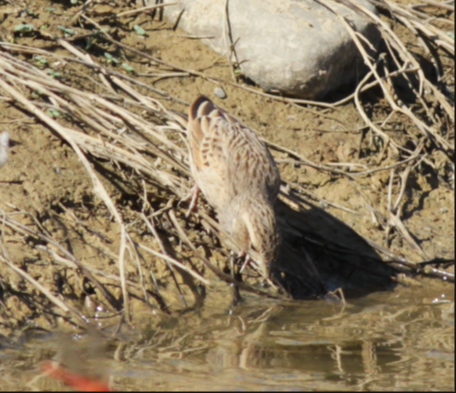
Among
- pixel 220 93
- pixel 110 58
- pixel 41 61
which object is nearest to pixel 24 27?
pixel 41 61

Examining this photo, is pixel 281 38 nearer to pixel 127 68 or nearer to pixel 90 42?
pixel 127 68

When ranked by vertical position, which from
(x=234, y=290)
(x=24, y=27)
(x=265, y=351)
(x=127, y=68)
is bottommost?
(x=234, y=290)

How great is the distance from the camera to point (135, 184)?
19.6 ft

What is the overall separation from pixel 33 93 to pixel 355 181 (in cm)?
287

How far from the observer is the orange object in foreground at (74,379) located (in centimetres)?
423

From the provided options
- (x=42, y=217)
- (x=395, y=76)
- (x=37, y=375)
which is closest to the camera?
(x=37, y=375)

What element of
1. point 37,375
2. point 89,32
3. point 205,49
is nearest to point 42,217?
point 37,375

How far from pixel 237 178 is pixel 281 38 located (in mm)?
1904

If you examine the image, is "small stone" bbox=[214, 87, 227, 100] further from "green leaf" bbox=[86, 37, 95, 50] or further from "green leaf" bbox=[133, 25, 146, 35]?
"green leaf" bbox=[86, 37, 95, 50]

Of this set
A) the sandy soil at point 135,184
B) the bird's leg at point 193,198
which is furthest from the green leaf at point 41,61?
the bird's leg at point 193,198

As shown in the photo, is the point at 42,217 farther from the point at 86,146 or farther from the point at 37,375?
the point at 37,375

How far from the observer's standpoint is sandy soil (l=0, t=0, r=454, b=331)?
539 cm

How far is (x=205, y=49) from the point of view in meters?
7.49

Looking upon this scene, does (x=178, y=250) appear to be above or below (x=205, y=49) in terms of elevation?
below
